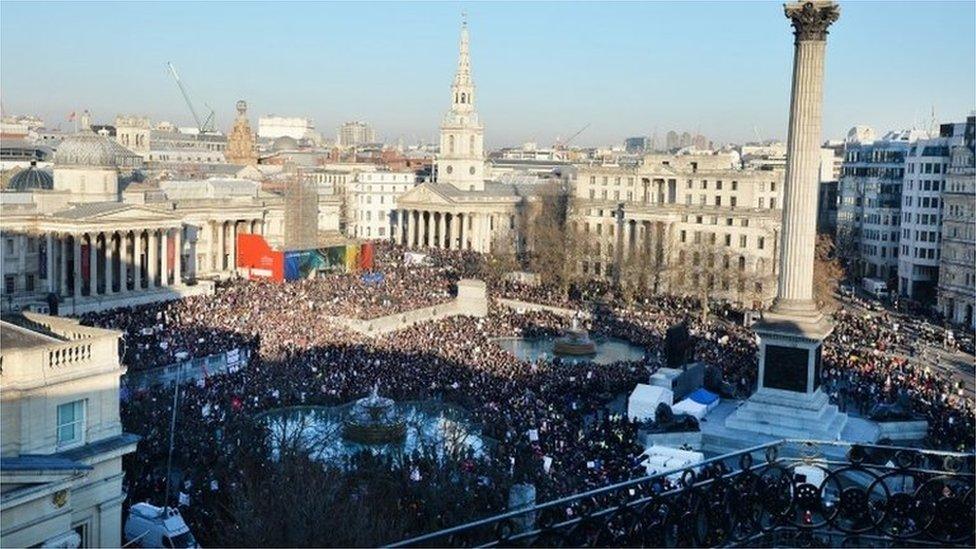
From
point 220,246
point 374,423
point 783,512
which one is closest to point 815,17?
point 374,423

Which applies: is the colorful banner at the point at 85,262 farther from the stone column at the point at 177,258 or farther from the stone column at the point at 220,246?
the stone column at the point at 220,246

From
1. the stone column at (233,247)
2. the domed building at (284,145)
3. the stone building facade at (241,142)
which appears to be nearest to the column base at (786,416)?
the stone column at (233,247)

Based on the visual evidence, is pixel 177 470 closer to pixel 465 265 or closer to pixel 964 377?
pixel 964 377

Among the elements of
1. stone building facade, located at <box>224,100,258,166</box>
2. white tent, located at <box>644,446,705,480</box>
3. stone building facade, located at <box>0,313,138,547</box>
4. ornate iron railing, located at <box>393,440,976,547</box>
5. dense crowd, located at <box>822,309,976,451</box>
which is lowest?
dense crowd, located at <box>822,309,976,451</box>

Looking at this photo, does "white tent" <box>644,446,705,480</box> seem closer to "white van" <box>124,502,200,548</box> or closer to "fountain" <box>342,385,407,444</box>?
"fountain" <box>342,385,407,444</box>

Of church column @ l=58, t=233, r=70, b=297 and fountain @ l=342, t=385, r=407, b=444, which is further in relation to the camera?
church column @ l=58, t=233, r=70, b=297

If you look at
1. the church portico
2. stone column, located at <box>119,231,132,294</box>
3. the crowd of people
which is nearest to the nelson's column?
the crowd of people

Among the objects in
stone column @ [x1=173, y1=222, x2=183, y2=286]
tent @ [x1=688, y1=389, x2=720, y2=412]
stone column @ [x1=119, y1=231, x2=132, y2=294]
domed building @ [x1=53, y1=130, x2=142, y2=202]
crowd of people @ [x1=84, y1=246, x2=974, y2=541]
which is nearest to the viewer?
crowd of people @ [x1=84, y1=246, x2=974, y2=541]
